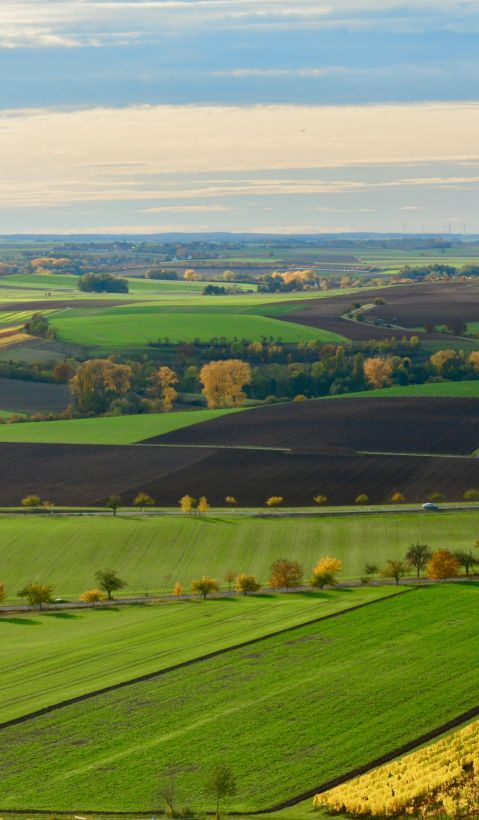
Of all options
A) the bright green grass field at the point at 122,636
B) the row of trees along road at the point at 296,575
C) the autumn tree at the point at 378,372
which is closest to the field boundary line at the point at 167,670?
the bright green grass field at the point at 122,636

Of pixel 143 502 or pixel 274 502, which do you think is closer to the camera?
pixel 274 502

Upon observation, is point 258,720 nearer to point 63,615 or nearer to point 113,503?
point 63,615

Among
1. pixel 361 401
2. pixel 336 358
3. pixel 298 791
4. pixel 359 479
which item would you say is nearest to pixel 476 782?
pixel 298 791

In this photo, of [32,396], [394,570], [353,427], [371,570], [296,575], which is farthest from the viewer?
[32,396]

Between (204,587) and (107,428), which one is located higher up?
(107,428)

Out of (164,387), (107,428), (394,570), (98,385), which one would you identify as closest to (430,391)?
(164,387)

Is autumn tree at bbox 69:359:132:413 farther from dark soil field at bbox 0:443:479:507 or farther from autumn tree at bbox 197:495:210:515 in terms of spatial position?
autumn tree at bbox 197:495:210:515
